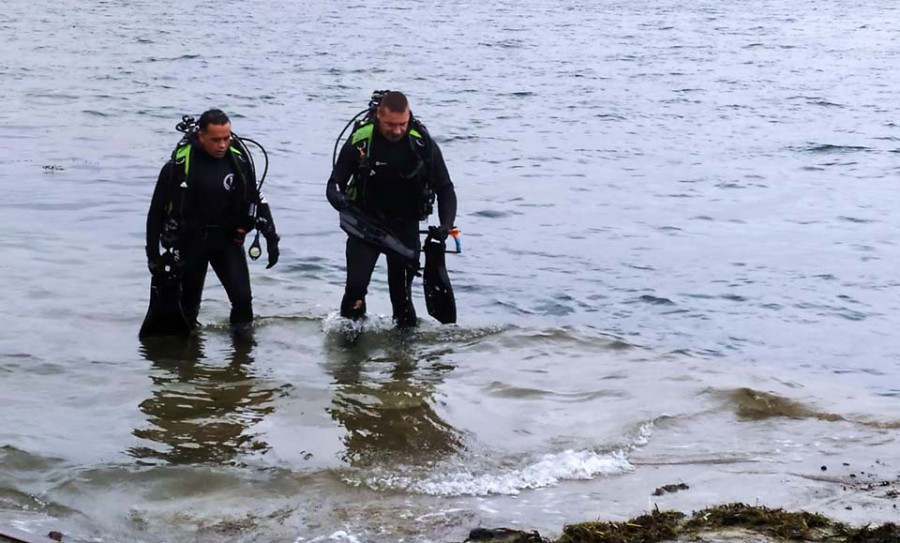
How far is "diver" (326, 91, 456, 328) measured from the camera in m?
9.05

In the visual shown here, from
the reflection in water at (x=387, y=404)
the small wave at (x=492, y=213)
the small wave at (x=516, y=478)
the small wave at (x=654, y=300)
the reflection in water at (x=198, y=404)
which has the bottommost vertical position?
the small wave at (x=654, y=300)

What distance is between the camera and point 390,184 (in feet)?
30.2

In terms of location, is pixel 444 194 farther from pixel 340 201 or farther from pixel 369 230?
pixel 340 201

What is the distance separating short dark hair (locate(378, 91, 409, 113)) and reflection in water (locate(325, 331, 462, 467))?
1968 mm

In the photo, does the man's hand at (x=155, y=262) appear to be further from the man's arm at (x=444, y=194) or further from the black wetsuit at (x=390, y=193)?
the man's arm at (x=444, y=194)

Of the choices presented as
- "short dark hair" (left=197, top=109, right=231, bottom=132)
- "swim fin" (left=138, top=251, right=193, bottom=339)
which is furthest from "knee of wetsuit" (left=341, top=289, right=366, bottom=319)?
"short dark hair" (left=197, top=109, right=231, bottom=132)

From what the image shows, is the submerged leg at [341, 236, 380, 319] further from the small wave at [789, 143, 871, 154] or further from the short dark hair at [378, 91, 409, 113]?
the small wave at [789, 143, 871, 154]

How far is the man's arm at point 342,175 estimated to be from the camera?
356 inches

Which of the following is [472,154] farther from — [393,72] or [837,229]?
[393,72]

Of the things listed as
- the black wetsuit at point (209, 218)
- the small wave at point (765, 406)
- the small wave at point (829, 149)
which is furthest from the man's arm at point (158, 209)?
the small wave at point (829, 149)

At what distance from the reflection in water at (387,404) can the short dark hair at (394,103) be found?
1968 millimetres

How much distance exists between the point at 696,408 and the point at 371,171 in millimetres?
2837

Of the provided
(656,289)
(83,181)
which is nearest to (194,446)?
(656,289)

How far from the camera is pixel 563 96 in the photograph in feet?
82.8
